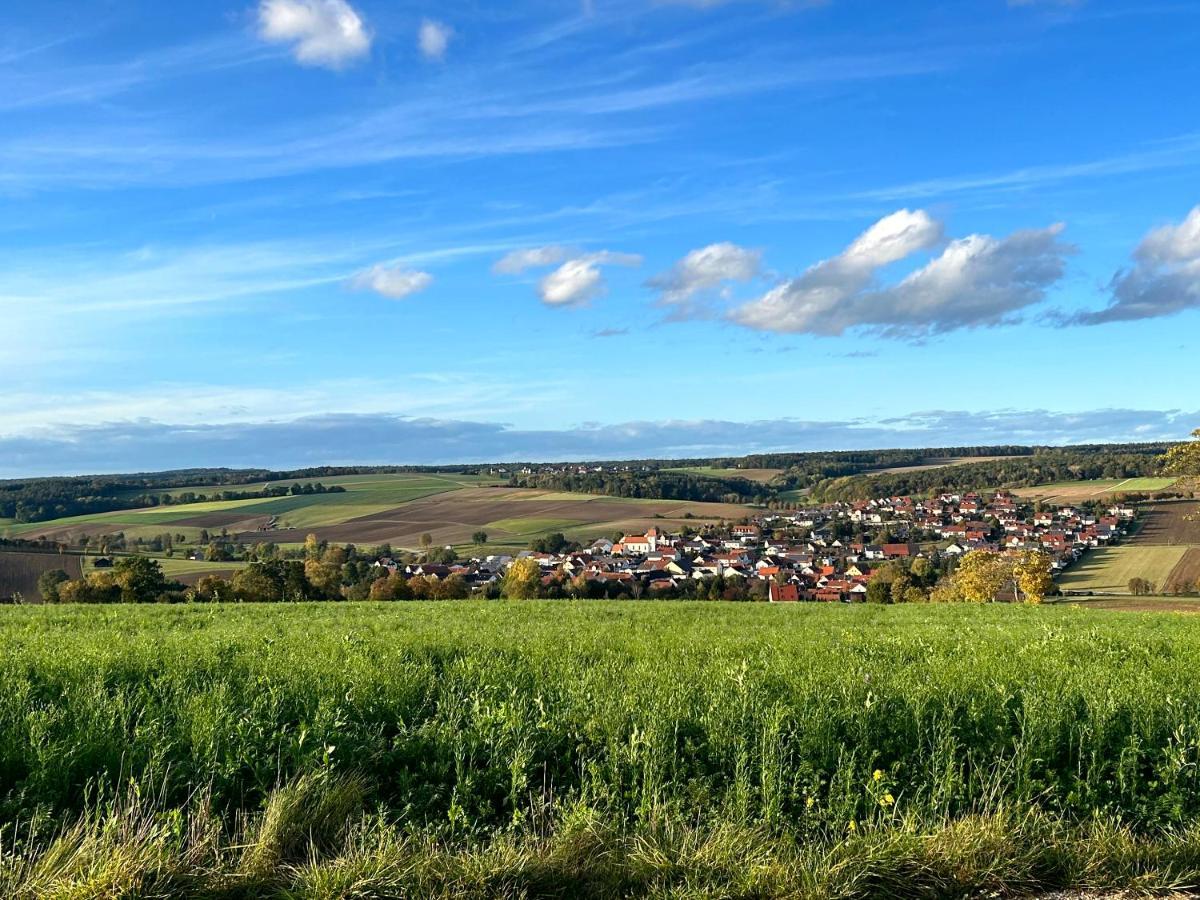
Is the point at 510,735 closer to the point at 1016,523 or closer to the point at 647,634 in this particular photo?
the point at 647,634

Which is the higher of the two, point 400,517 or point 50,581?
point 50,581

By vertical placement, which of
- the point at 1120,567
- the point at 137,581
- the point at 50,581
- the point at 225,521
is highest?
the point at 137,581

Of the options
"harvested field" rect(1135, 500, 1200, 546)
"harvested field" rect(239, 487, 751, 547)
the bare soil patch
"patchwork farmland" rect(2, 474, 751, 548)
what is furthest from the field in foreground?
the bare soil patch

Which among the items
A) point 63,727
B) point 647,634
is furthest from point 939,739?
point 647,634

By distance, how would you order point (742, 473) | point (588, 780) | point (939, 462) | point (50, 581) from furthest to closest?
1. point (939, 462)
2. point (742, 473)
3. point (50, 581)
4. point (588, 780)

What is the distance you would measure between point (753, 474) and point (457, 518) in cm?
6984

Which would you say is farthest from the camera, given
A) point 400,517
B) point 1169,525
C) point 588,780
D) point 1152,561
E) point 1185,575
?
point 400,517

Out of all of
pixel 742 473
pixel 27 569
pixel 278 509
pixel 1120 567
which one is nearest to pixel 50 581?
pixel 27 569

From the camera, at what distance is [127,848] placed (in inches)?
183

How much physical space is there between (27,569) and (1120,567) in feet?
287

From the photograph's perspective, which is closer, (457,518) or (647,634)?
(647,634)

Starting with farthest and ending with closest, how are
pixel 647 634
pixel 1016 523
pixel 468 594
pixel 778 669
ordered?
pixel 1016 523 < pixel 468 594 < pixel 647 634 < pixel 778 669

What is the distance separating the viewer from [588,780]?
19.5ft

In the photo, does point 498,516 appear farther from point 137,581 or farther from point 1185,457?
point 1185,457
